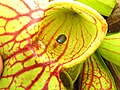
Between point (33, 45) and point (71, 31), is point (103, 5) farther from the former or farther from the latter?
point (33, 45)

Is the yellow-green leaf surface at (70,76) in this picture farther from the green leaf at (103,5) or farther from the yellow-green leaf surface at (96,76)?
the green leaf at (103,5)

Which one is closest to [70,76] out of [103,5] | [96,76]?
[96,76]

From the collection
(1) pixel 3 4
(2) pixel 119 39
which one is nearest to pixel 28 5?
(1) pixel 3 4

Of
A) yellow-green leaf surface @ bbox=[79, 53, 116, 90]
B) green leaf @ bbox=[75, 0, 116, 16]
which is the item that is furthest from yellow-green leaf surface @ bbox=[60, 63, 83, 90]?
green leaf @ bbox=[75, 0, 116, 16]

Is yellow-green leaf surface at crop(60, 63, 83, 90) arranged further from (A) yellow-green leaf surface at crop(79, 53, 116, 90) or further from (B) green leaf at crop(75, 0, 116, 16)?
(B) green leaf at crop(75, 0, 116, 16)

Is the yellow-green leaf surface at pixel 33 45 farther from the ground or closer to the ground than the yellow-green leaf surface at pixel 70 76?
farther from the ground

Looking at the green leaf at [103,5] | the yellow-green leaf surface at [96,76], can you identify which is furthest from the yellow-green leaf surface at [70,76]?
the green leaf at [103,5]
